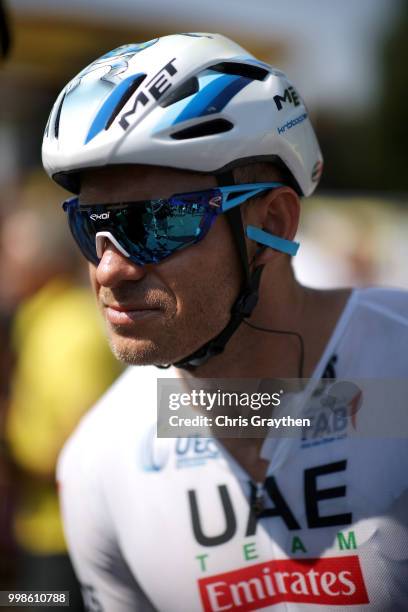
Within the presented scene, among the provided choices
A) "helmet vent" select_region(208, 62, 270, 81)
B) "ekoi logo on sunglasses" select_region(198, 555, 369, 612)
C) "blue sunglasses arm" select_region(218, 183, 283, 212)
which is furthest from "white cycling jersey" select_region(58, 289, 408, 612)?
"helmet vent" select_region(208, 62, 270, 81)

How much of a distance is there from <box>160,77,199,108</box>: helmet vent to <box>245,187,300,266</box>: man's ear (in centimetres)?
43

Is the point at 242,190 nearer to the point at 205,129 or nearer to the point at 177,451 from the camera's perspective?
the point at 205,129

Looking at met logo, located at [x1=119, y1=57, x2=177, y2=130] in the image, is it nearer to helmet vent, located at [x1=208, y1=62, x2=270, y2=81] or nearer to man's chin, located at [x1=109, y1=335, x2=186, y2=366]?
helmet vent, located at [x1=208, y1=62, x2=270, y2=81]

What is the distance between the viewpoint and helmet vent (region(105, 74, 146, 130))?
2287 millimetres

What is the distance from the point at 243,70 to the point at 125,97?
0.45 meters

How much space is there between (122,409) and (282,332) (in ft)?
2.40

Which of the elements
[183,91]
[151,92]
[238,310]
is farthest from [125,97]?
[238,310]

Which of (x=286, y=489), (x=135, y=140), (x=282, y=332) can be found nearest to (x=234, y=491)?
(x=286, y=489)

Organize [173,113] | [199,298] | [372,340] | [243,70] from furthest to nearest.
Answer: [372,340]
[243,70]
[199,298]
[173,113]

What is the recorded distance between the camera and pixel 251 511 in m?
2.53

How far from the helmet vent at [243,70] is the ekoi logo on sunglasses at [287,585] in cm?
160

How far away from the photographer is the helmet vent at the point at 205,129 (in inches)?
91.0

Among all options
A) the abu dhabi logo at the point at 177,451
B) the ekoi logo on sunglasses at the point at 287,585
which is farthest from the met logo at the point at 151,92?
the ekoi logo on sunglasses at the point at 287,585

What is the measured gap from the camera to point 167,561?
2.59m
